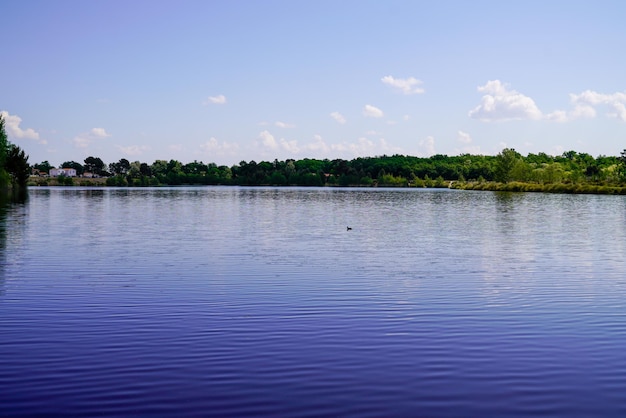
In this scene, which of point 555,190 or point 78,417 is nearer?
point 78,417

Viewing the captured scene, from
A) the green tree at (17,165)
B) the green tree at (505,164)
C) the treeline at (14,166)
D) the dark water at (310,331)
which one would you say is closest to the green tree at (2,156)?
the treeline at (14,166)

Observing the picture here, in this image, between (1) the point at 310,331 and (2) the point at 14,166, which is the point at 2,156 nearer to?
(2) the point at 14,166

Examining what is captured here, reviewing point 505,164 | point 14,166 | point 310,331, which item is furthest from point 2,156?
point 505,164

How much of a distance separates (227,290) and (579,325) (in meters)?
10.9

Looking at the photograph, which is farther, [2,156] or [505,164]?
[505,164]

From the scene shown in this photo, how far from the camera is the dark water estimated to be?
11109 millimetres

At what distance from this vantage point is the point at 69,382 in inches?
465

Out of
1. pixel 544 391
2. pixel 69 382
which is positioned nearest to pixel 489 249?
pixel 544 391

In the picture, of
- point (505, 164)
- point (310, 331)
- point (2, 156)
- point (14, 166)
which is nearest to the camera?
point (310, 331)

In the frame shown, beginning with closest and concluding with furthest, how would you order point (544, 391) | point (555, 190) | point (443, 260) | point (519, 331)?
point (544, 391)
point (519, 331)
point (443, 260)
point (555, 190)

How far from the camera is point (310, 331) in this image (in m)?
16.2

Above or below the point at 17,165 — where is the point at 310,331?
below

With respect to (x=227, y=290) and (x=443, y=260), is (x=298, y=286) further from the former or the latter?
(x=443, y=260)

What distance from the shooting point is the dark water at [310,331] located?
11.1m
